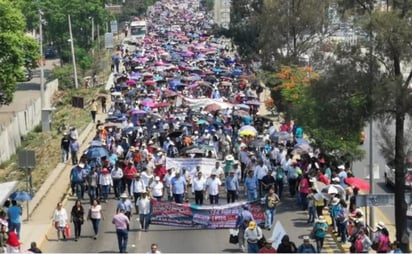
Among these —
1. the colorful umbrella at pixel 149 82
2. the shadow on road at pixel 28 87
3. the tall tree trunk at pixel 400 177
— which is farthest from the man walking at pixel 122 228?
the shadow on road at pixel 28 87

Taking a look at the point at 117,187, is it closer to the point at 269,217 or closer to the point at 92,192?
the point at 92,192

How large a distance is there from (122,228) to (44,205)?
318 inches

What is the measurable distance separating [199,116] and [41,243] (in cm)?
1998

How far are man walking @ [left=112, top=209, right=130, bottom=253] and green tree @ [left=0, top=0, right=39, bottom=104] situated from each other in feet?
89.4

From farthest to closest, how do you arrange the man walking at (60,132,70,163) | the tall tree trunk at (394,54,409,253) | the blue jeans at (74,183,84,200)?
the man walking at (60,132,70,163) < the blue jeans at (74,183,84,200) < the tall tree trunk at (394,54,409,253)

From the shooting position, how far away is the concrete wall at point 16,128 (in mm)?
45928

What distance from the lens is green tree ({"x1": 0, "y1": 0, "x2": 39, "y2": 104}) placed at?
4850 cm

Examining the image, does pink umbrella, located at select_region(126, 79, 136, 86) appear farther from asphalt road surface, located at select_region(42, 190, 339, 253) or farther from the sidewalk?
asphalt road surface, located at select_region(42, 190, 339, 253)

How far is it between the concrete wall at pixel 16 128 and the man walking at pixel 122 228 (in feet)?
72.6

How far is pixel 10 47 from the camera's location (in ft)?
159

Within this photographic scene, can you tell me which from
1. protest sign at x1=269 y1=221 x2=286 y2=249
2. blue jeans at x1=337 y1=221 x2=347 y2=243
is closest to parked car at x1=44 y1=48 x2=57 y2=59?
blue jeans at x1=337 y1=221 x2=347 y2=243

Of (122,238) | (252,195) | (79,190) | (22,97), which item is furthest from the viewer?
(22,97)

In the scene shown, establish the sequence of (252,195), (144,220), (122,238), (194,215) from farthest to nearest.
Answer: (252,195) < (194,215) < (144,220) < (122,238)

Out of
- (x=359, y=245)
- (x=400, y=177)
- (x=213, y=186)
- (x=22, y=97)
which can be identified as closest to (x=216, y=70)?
(x=22, y=97)
